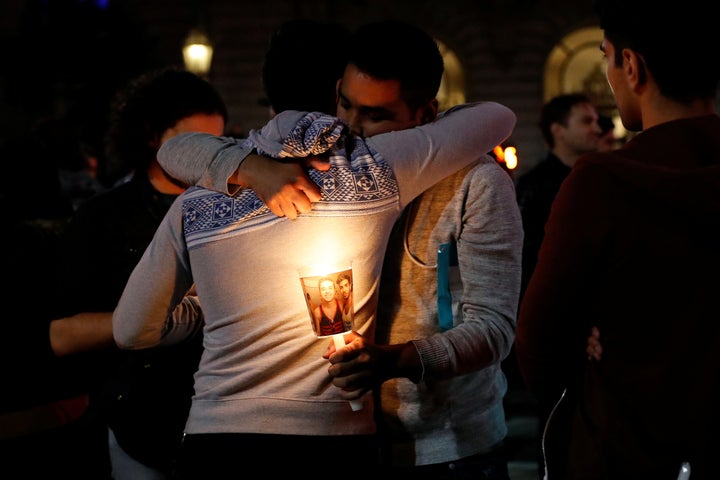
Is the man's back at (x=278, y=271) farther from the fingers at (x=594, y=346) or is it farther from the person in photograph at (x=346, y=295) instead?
the fingers at (x=594, y=346)

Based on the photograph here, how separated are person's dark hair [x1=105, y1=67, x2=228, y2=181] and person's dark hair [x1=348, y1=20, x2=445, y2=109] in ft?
3.53

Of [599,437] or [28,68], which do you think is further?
[28,68]

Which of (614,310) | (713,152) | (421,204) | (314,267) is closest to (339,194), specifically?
(314,267)

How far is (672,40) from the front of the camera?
1686 millimetres

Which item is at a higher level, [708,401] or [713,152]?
[713,152]

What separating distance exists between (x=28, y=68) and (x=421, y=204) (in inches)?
848

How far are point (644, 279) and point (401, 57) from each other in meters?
0.93

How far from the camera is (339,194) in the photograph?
1902mm

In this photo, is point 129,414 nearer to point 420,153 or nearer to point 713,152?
point 420,153

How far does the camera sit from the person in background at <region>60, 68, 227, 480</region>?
2752 millimetres

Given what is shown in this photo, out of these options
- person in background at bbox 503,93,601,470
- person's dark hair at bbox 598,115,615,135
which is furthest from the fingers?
person's dark hair at bbox 598,115,615,135

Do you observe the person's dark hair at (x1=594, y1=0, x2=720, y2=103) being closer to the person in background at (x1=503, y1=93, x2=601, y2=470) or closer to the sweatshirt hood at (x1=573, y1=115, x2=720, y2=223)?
the sweatshirt hood at (x1=573, y1=115, x2=720, y2=223)

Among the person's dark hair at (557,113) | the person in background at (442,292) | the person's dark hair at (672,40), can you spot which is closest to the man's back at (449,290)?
the person in background at (442,292)

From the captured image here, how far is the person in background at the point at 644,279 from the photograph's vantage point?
157 centimetres
